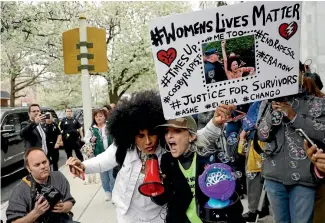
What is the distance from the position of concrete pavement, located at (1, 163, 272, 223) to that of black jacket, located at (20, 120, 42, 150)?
46.0 inches

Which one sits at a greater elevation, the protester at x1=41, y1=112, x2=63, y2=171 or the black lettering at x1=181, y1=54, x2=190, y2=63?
the black lettering at x1=181, y1=54, x2=190, y2=63

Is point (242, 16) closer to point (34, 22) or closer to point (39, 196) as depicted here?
point (39, 196)

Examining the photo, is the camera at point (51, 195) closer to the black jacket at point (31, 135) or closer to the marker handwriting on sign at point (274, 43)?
the marker handwriting on sign at point (274, 43)

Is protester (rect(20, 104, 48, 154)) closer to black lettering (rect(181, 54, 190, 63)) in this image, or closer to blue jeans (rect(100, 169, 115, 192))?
blue jeans (rect(100, 169, 115, 192))

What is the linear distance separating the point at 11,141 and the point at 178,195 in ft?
25.7

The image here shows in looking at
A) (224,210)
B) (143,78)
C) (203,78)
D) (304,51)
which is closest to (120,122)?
(203,78)

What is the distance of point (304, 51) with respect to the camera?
21.0 feet

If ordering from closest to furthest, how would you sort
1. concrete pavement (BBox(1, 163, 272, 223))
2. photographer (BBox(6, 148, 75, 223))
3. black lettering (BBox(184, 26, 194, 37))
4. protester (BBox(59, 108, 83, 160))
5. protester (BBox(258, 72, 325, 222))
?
black lettering (BBox(184, 26, 194, 37)), protester (BBox(258, 72, 325, 222)), photographer (BBox(6, 148, 75, 223)), concrete pavement (BBox(1, 163, 272, 223)), protester (BBox(59, 108, 83, 160))

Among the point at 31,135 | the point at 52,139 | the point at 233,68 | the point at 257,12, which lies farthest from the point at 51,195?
the point at 52,139

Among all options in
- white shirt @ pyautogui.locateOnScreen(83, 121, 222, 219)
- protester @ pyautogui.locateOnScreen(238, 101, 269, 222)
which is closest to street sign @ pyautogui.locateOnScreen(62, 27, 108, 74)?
protester @ pyautogui.locateOnScreen(238, 101, 269, 222)

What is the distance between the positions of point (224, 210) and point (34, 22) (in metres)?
18.4

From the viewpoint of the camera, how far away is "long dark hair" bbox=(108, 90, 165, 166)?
2.83 m

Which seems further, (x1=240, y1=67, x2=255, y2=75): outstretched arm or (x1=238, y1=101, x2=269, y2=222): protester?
(x1=238, y1=101, x2=269, y2=222): protester

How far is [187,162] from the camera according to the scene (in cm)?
240
